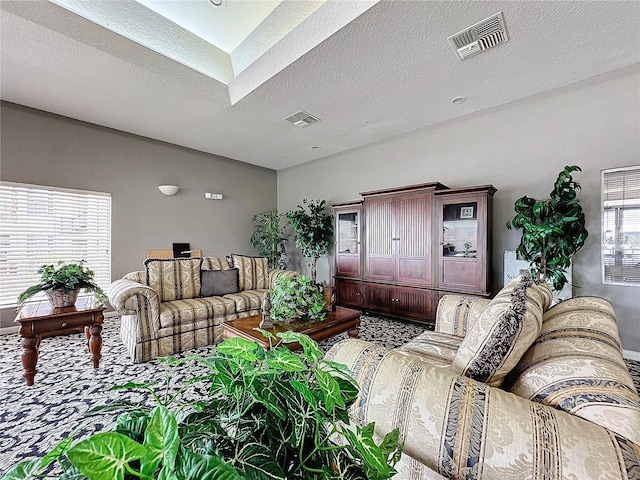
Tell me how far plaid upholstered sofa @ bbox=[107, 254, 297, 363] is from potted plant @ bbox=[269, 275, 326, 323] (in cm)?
100

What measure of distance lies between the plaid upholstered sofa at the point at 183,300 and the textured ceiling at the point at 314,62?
1.98 meters

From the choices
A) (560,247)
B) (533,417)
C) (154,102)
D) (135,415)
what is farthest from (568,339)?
(154,102)

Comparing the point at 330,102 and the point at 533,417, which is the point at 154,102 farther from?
the point at 533,417

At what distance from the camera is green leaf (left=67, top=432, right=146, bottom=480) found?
36cm

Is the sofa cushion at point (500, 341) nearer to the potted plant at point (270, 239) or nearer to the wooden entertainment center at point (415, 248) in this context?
the wooden entertainment center at point (415, 248)

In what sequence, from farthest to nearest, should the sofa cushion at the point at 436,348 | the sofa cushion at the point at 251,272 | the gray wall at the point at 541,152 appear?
the sofa cushion at the point at 251,272
the gray wall at the point at 541,152
the sofa cushion at the point at 436,348

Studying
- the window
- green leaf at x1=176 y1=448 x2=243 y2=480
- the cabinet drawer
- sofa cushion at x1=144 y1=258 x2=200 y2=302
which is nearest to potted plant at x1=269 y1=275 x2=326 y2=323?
sofa cushion at x1=144 y1=258 x2=200 y2=302

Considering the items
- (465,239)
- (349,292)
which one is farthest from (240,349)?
(349,292)

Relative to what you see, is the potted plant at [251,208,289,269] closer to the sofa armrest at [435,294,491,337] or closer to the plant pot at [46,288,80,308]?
the plant pot at [46,288,80,308]

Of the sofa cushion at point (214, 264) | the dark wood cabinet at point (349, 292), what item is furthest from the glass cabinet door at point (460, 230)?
the sofa cushion at point (214, 264)

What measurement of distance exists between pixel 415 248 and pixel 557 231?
1484 millimetres

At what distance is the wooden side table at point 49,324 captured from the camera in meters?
2.11

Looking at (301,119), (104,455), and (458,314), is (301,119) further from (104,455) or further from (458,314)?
(104,455)

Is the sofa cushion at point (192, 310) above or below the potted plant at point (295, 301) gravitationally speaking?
below
